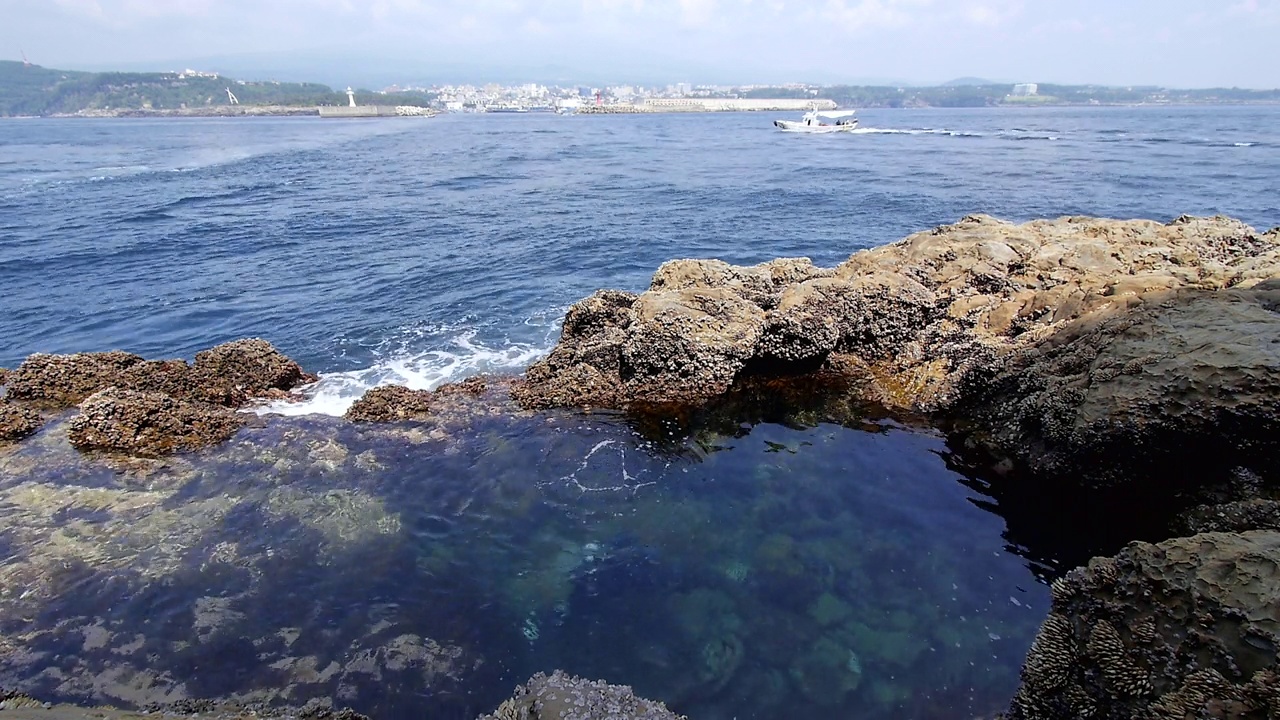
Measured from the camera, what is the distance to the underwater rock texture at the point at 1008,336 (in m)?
8.12

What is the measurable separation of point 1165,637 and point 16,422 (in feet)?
54.1

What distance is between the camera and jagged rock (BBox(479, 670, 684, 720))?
205 inches

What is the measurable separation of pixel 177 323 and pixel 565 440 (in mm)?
14996

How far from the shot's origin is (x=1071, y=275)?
13953 millimetres

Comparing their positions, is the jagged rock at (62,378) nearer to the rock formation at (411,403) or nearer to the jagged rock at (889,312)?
the rock formation at (411,403)

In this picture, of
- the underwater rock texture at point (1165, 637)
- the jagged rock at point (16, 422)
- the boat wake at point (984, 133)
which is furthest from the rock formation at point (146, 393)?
the boat wake at point (984, 133)

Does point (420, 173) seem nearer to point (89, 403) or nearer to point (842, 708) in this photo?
point (89, 403)

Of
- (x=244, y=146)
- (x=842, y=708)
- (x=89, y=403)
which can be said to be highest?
(x=244, y=146)

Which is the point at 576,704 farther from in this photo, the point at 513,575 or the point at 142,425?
the point at 142,425

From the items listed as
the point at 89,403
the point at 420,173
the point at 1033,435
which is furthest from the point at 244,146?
the point at 1033,435

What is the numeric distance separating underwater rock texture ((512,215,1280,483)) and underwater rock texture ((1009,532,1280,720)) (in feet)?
10.0

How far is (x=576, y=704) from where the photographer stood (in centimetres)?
528

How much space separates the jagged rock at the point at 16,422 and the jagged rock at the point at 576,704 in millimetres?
11124

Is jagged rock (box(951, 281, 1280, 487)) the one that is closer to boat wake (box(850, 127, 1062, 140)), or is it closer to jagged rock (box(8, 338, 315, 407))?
jagged rock (box(8, 338, 315, 407))
